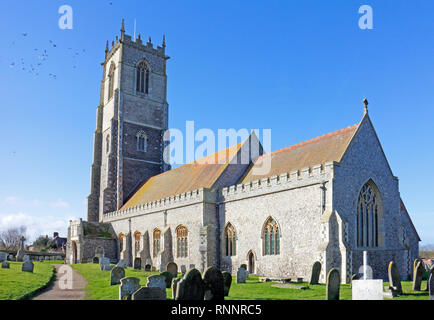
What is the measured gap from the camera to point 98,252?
33.1m

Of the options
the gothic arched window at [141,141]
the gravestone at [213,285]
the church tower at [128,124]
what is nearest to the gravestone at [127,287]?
the gravestone at [213,285]

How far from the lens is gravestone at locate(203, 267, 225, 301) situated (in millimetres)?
11023

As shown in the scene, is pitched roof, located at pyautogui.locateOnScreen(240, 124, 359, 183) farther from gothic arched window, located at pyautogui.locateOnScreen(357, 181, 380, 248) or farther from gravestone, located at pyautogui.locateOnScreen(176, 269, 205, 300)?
gravestone, located at pyautogui.locateOnScreen(176, 269, 205, 300)

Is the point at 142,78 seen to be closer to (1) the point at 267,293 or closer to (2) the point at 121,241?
(2) the point at 121,241

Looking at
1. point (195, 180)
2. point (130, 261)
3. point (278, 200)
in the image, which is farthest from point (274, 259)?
point (130, 261)

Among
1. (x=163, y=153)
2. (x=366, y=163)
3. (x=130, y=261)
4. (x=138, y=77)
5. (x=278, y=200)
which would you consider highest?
(x=138, y=77)

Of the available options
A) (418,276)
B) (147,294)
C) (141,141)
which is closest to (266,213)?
(418,276)

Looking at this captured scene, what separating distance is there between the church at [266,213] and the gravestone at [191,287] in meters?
8.18

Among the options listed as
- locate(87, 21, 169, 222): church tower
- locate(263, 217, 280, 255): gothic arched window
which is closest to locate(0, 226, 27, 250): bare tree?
locate(87, 21, 169, 222): church tower

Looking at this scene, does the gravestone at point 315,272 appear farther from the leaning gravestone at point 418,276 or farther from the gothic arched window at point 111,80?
the gothic arched window at point 111,80

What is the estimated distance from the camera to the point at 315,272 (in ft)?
54.2

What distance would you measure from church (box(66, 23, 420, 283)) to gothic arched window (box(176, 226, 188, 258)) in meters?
0.06
